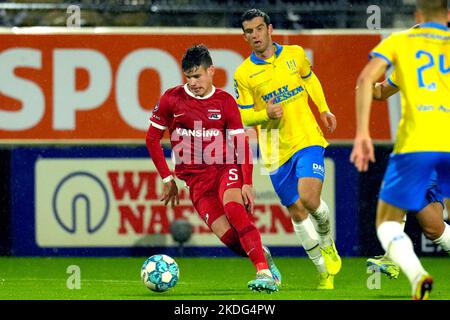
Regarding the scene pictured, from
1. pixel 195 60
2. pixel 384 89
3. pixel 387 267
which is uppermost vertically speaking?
pixel 195 60

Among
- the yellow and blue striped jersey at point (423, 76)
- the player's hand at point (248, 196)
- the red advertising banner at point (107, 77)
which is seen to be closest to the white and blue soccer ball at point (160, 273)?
the player's hand at point (248, 196)

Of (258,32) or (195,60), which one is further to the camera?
(258,32)

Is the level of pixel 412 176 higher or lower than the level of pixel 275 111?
lower

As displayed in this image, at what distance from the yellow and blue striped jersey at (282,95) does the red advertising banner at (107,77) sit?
3261 mm

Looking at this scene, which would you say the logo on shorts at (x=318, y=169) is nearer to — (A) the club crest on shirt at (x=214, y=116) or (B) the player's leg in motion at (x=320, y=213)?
Result: (B) the player's leg in motion at (x=320, y=213)

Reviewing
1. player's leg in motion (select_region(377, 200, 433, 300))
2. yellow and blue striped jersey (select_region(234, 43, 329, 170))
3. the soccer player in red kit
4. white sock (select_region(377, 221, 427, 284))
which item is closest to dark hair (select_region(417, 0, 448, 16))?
player's leg in motion (select_region(377, 200, 433, 300))

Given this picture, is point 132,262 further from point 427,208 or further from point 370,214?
point 427,208

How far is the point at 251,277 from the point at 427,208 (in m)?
2.89

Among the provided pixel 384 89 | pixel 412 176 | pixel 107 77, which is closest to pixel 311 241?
pixel 384 89

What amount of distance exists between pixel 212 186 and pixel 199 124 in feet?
1.62

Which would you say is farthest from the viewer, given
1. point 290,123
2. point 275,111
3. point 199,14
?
point 199,14

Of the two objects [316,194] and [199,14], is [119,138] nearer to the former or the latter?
[199,14]

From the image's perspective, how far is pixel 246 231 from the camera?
8930 millimetres

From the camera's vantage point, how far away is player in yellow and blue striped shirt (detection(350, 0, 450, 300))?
6.95 m
